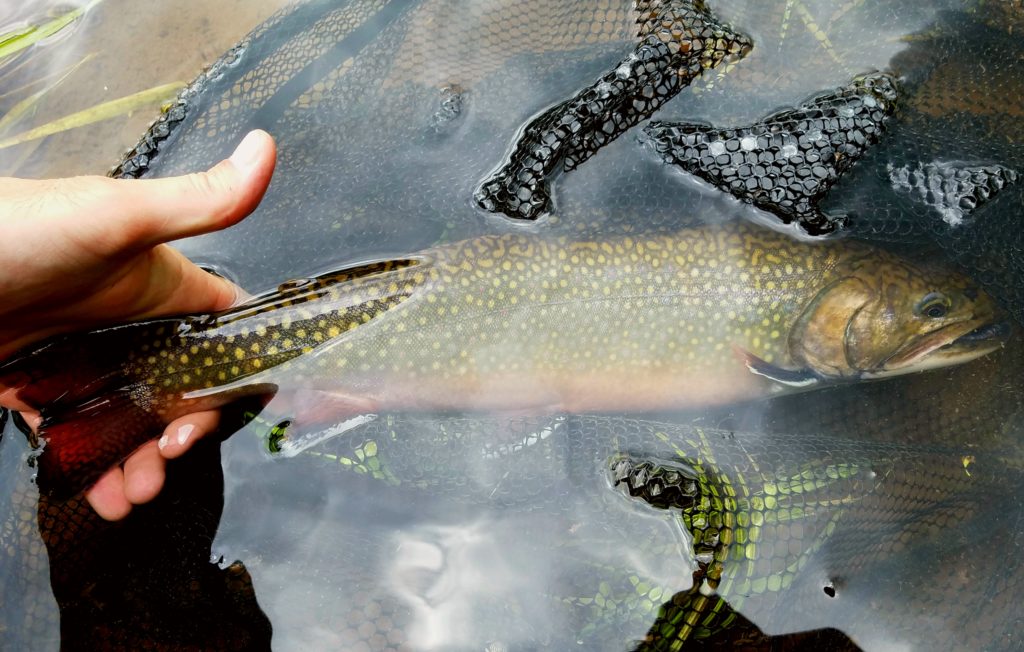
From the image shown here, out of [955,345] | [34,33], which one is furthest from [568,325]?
[34,33]

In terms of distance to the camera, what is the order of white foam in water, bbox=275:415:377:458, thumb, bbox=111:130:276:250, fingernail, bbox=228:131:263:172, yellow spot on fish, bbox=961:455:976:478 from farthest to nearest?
white foam in water, bbox=275:415:377:458
yellow spot on fish, bbox=961:455:976:478
fingernail, bbox=228:131:263:172
thumb, bbox=111:130:276:250

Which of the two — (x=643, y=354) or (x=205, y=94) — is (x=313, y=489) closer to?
(x=643, y=354)

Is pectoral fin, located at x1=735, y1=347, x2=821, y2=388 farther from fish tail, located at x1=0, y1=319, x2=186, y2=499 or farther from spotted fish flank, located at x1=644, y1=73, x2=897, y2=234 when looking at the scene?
fish tail, located at x1=0, y1=319, x2=186, y2=499

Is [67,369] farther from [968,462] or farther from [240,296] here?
[968,462]

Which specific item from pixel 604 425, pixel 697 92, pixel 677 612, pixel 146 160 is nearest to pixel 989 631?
pixel 677 612

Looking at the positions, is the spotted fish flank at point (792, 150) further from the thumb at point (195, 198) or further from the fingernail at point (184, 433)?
the fingernail at point (184, 433)

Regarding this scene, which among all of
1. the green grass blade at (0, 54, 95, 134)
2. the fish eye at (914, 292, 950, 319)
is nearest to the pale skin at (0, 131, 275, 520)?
the green grass blade at (0, 54, 95, 134)
